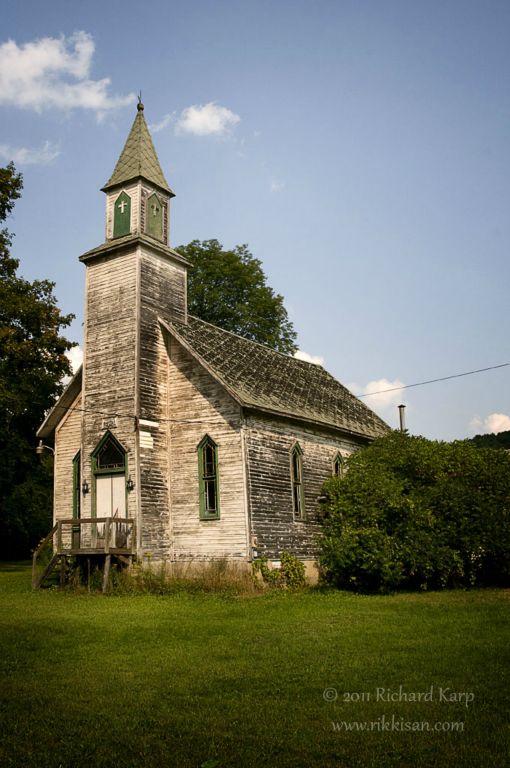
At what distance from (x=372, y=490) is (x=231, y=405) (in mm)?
4989

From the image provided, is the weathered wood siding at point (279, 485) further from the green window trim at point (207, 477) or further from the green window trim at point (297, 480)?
the green window trim at point (207, 477)

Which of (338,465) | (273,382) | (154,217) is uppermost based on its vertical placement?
(154,217)

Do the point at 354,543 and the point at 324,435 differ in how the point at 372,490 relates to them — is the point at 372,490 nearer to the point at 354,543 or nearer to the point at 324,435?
the point at 354,543

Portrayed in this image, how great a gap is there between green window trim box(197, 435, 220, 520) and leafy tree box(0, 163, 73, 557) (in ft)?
44.7

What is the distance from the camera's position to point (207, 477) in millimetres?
21797

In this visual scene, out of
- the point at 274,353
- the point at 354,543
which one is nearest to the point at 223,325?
the point at 274,353

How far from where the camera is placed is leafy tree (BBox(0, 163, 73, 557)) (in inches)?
1280

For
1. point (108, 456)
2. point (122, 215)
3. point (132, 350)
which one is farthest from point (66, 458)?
point (122, 215)

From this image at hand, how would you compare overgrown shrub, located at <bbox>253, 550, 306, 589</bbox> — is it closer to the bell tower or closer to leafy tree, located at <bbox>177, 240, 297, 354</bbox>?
the bell tower

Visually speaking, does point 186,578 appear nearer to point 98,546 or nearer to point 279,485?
point 98,546

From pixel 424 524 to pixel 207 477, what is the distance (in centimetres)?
674

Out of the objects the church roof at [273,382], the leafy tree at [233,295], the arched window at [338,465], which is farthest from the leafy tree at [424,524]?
the leafy tree at [233,295]

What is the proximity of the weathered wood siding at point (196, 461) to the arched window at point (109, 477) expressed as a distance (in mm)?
1632

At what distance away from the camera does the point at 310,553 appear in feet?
76.4
